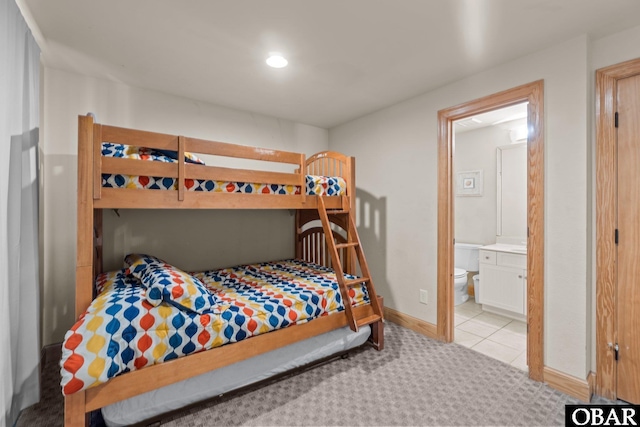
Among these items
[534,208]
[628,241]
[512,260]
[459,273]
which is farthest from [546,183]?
[459,273]

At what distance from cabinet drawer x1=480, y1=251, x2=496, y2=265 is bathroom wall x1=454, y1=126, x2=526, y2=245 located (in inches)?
18.8

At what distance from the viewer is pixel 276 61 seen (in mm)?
2221

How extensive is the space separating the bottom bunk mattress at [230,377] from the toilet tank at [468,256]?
2.18 m

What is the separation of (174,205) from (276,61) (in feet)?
4.16

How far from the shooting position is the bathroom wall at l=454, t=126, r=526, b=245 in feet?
12.7

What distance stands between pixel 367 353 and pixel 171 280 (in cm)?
164

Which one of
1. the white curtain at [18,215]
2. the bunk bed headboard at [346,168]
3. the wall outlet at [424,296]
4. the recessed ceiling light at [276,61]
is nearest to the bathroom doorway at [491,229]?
the wall outlet at [424,296]

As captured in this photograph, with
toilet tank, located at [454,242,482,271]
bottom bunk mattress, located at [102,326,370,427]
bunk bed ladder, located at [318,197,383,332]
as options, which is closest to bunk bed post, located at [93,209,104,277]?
bottom bunk mattress, located at [102,326,370,427]

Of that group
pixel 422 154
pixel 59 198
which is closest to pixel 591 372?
pixel 422 154

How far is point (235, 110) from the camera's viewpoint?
3.28m

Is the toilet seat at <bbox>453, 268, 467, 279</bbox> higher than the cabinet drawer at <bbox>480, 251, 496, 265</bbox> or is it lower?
lower

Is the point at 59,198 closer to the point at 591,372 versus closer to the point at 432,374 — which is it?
the point at 432,374

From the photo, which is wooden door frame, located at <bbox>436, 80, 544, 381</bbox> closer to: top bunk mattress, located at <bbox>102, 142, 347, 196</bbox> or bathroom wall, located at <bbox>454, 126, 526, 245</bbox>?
top bunk mattress, located at <bbox>102, 142, 347, 196</bbox>

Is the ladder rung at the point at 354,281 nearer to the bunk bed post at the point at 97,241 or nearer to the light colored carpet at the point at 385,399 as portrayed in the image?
the light colored carpet at the point at 385,399
